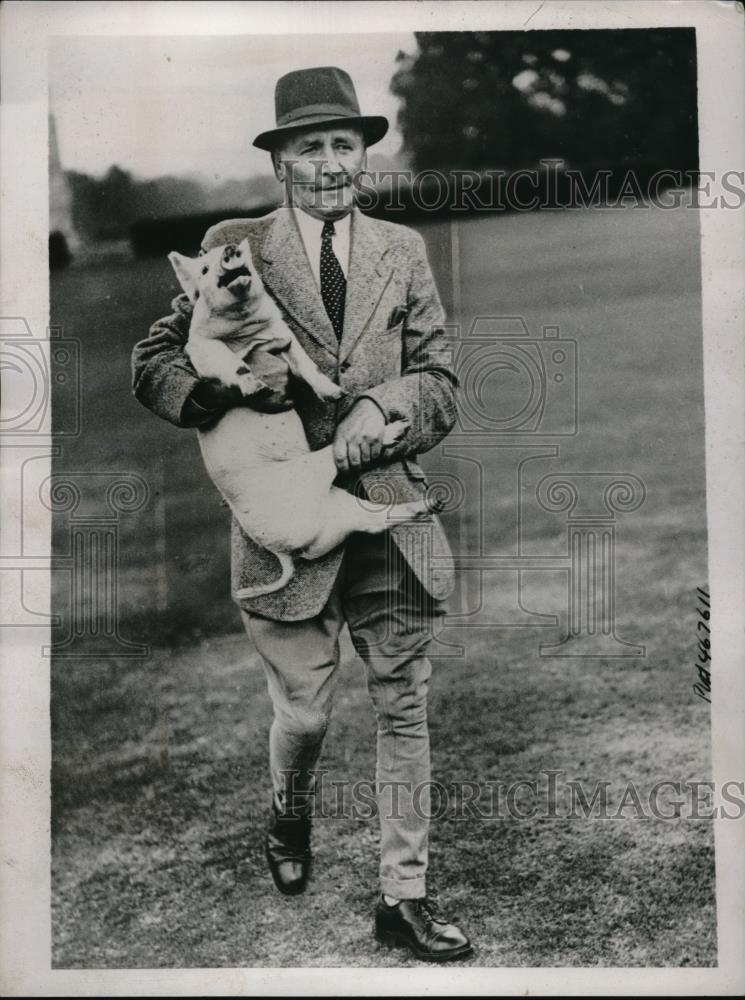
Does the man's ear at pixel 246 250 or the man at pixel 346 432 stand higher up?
the man's ear at pixel 246 250

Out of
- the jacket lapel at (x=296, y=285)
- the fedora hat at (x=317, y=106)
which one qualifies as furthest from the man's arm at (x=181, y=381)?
the fedora hat at (x=317, y=106)

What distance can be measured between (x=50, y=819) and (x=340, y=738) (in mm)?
1143

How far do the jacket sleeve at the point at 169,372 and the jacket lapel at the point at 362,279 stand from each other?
0.58m

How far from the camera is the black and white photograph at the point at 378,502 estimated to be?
11.8 feet

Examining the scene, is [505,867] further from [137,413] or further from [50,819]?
[137,413]

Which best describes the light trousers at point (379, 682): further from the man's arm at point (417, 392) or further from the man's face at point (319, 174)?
the man's face at point (319, 174)

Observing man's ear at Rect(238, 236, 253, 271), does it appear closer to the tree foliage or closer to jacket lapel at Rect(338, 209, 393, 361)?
jacket lapel at Rect(338, 209, 393, 361)

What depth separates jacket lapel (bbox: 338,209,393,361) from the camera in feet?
11.6

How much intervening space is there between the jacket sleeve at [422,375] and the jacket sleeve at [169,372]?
72cm

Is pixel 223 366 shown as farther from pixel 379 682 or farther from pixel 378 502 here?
pixel 379 682

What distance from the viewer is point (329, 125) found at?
3.62 meters

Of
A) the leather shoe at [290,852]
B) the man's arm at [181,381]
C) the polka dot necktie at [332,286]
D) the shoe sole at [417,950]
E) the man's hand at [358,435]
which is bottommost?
the shoe sole at [417,950]

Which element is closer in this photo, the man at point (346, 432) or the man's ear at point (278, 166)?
the man at point (346, 432)

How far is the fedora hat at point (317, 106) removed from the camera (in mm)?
3617
